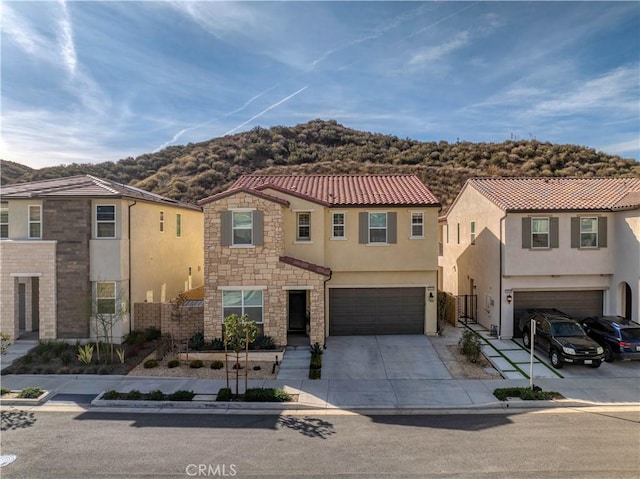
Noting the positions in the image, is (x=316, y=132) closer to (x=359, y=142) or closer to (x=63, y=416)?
(x=359, y=142)

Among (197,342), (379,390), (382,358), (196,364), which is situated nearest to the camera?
(379,390)

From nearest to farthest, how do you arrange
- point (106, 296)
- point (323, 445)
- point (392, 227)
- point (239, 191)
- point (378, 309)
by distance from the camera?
point (323, 445)
point (239, 191)
point (106, 296)
point (392, 227)
point (378, 309)

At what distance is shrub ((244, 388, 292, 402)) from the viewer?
1092 centimetres

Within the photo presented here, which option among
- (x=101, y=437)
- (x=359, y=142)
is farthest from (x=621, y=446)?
(x=359, y=142)

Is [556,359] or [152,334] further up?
[152,334]

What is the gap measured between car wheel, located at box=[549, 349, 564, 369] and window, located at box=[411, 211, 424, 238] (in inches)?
262

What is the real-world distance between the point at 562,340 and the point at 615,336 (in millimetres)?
2294

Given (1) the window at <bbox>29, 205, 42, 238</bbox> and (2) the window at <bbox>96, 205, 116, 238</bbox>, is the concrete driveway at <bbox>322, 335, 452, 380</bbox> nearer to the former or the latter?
(2) the window at <bbox>96, 205, 116, 238</bbox>

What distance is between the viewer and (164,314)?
16.1m

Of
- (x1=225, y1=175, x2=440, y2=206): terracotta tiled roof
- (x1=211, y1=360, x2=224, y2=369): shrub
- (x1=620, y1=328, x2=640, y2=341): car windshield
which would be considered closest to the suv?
(x1=620, y1=328, x2=640, y2=341): car windshield

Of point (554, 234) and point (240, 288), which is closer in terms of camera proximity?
point (240, 288)

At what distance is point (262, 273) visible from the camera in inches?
606

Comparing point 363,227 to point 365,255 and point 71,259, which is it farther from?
point 71,259

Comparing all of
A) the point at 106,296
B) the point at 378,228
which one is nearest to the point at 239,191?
the point at 378,228
